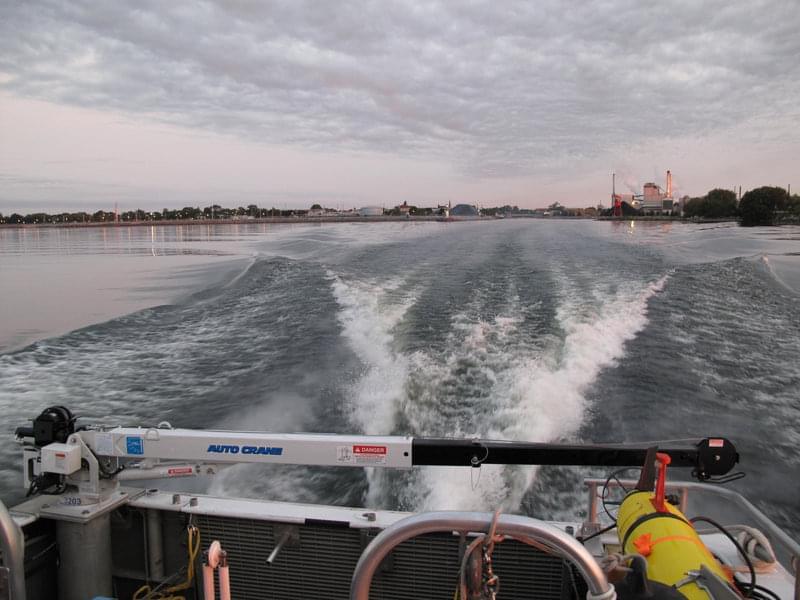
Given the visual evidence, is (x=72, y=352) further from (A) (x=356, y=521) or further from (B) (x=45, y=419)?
(A) (x=356, y=521)

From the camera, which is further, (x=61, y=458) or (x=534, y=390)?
(x=534, y=390)

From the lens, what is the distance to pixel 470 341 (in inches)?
269

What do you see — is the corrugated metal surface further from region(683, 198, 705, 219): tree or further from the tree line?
region(683, 198, 705, 219): tree

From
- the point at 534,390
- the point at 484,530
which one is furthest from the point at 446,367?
the point at 484,530

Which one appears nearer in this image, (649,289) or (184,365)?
(184,365)

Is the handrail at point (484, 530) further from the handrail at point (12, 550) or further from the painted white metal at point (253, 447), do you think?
the handrail at point (12, 550)

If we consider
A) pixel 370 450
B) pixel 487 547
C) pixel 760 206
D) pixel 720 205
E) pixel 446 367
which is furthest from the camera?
pixel 720 205

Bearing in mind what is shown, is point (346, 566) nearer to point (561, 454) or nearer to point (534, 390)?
point (561, 454)

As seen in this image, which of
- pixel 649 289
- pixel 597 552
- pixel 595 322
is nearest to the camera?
pixel 597 552

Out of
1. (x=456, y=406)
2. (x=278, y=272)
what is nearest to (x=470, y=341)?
(x=456, y=406)

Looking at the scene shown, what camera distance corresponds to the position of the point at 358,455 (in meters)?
2.19

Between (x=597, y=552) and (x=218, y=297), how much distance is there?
906 cm

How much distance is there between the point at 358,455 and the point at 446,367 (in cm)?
398

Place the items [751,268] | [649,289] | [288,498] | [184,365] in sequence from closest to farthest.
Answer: [288,498], [184,365], [649,289], [751,268]
